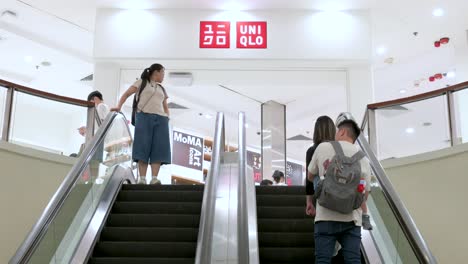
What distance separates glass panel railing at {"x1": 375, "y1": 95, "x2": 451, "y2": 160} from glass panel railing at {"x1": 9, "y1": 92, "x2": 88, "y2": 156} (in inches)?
160

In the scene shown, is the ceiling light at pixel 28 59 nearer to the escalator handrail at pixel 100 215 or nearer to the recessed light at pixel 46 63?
the recessed light at pixel 46 63

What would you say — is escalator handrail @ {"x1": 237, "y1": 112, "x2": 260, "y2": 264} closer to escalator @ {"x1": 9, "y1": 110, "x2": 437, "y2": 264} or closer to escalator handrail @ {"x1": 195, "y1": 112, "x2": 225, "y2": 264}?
escalator @ {"x1": 9, "y1": 110, "x2": 437, "y2": 264}

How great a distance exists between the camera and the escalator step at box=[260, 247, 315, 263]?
18.4ft

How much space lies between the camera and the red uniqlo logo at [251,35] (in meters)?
11.0

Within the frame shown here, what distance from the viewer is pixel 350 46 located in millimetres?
10977

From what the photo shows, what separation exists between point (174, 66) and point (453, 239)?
587 centimetres

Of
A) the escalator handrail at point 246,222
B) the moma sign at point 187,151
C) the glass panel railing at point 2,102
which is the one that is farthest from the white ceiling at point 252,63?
the escalator handrail at point 246,222

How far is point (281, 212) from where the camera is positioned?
21.7 ft

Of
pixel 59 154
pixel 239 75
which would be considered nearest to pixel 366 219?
pixel 59 154

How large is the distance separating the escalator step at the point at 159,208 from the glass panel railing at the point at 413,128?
120 inches

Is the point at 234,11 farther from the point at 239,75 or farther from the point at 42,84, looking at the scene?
the point at 42,84

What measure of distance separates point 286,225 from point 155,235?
1316 millimetres

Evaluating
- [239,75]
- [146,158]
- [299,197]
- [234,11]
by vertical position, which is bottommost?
[299,197]

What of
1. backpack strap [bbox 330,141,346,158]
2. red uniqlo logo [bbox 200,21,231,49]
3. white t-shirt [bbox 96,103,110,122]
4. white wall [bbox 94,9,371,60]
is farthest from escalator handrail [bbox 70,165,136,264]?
red uniqlo logo [bbox 200,21,231,49]
